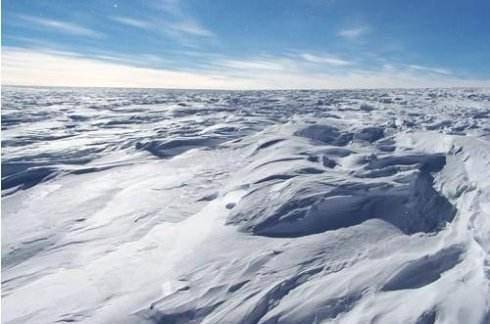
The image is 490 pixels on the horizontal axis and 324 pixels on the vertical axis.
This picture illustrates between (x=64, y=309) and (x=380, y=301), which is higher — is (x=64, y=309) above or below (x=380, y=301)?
below

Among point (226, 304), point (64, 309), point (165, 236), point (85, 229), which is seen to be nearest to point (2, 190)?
point (85, 229)

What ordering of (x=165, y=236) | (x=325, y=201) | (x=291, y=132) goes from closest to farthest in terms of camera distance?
1. (x=165, y=236)
2. (x=325, y=201)
3. (x=291, y=132)

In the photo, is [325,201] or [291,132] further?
[291,132]

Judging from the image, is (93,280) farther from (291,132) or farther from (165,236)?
(291,132)

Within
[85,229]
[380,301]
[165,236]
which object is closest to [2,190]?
[85,229]

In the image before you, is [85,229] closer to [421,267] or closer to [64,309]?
[64,309]

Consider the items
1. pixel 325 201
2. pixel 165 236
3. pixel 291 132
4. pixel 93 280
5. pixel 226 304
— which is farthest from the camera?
pixel 291 132
